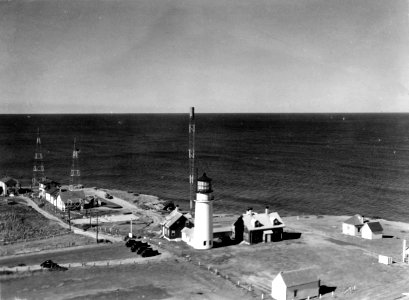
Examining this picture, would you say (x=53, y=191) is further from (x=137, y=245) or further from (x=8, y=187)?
(x=137, y=245)

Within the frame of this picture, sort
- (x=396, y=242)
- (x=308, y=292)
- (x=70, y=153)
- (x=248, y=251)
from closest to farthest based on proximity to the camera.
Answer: (x=308, y=292) → (x=248, y=251) → (x=396, y=242) → (x=70, y=153)

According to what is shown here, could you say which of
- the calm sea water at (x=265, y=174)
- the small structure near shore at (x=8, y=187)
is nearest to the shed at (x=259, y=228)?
the calm sea water at (x=265, y=174)

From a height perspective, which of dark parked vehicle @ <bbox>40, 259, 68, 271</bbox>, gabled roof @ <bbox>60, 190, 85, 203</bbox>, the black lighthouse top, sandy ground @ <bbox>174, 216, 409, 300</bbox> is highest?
the black lighthouse top

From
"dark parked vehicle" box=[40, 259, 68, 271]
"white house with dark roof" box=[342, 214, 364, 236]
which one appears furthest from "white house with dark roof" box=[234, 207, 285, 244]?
"dark parked vehicle" box=[40, 259, 68, 271]

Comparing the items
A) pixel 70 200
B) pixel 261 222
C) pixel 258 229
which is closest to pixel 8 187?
pixel 70 200

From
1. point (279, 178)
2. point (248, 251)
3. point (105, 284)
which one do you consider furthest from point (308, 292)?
point (279, 178)

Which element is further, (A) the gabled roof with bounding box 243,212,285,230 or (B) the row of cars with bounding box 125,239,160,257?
(A) the gabled roof with bounding box 243,212,285,230

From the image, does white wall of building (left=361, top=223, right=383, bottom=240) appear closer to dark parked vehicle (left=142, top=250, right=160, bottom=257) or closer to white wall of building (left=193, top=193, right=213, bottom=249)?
white wall of building (left=193, top=193, right=213, bottom=249)

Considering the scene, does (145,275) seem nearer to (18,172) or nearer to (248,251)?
(248,251)
